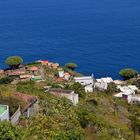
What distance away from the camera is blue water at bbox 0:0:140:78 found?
85.2 metres

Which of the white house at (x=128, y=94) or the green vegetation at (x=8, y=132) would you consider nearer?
the green vegetation at (x=8, y=132)

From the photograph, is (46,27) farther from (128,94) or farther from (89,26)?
(128,94)

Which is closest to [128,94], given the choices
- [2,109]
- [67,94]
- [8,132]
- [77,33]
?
[67,94]

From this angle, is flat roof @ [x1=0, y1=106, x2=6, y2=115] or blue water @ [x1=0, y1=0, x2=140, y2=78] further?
blue water @ [x1=0, y1=0, x2=140, y2=78]

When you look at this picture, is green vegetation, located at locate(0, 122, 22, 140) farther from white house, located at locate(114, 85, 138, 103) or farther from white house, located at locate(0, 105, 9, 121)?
white house, located at locate(114, 85, 138, 103)

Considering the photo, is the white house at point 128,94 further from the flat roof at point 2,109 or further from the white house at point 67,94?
the flat roof at point 2,109

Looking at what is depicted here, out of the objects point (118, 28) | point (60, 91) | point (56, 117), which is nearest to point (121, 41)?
point (118, 28)

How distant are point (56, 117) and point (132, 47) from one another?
70870 millimetres

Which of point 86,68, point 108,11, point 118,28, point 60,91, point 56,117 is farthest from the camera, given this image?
point 108,11

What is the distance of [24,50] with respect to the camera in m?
89.1

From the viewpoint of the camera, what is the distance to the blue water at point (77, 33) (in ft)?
279

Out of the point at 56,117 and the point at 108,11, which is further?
the point at 108,11

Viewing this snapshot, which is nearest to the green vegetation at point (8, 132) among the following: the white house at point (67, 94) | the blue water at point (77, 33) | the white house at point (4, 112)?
the white house at point (4, 112)

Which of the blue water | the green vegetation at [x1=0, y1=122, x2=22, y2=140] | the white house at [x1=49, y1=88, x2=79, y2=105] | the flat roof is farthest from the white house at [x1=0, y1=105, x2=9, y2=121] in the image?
the blue water
